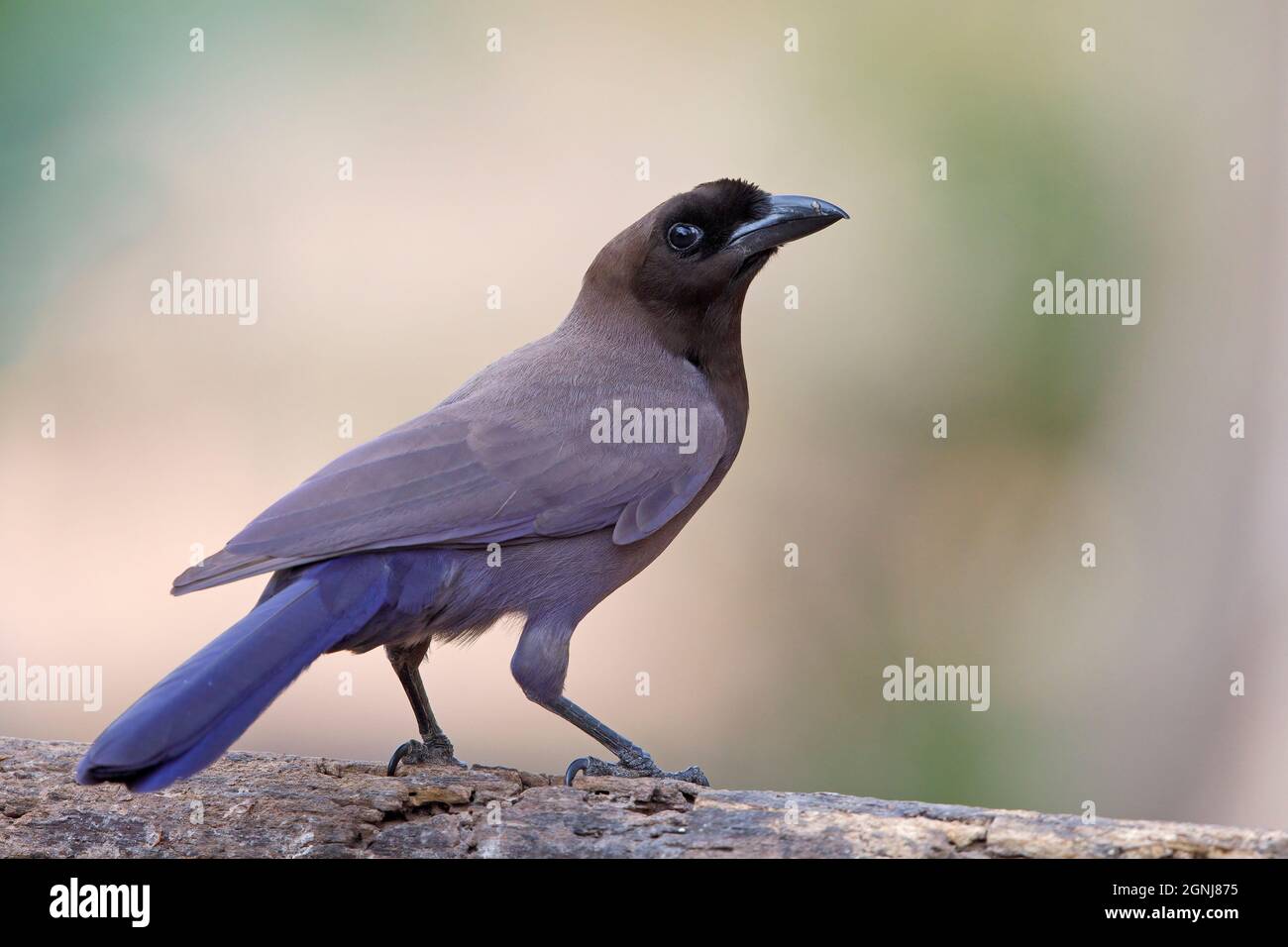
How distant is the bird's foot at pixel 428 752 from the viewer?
16.6 ft

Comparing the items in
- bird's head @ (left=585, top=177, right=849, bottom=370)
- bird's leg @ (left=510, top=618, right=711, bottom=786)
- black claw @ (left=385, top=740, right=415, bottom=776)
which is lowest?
black claw @ (left=385, top=740, right=415, bottom=776)

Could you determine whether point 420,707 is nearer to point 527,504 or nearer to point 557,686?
point 557,686

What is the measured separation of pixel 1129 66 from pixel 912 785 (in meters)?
5.27

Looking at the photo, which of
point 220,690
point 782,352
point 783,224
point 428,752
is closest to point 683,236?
point 783,224

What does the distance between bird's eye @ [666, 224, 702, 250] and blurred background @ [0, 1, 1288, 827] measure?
3925mm

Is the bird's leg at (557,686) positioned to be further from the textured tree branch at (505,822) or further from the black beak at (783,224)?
the black beak at (783,224)

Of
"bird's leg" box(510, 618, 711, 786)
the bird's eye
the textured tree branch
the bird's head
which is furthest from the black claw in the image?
the bird's eye

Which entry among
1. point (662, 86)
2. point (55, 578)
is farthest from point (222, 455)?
point (662, 86)

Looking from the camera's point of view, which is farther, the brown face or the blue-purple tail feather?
the brown face

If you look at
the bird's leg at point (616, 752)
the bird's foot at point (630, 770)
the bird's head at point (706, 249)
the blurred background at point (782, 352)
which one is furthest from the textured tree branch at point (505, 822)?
the blurred background at point (782, 352)

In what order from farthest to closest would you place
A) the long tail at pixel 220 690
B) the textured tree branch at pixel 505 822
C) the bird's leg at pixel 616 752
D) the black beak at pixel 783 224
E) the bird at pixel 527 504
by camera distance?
the black beak at pixel 783 224 < the bird's leg at pixel 616 752 < the bird at pixel 527 504 < the textured tree branch at pixel 505 822 < the long tail at pixel 220 690

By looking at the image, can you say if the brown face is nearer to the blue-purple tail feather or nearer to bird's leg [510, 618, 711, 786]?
bird's leg [510, 618, 711, 786]

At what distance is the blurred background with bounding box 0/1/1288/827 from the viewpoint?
9.16 metres

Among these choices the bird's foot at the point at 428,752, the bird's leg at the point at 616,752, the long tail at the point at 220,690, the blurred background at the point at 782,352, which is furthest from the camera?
the blurred background at the point at 782,352
